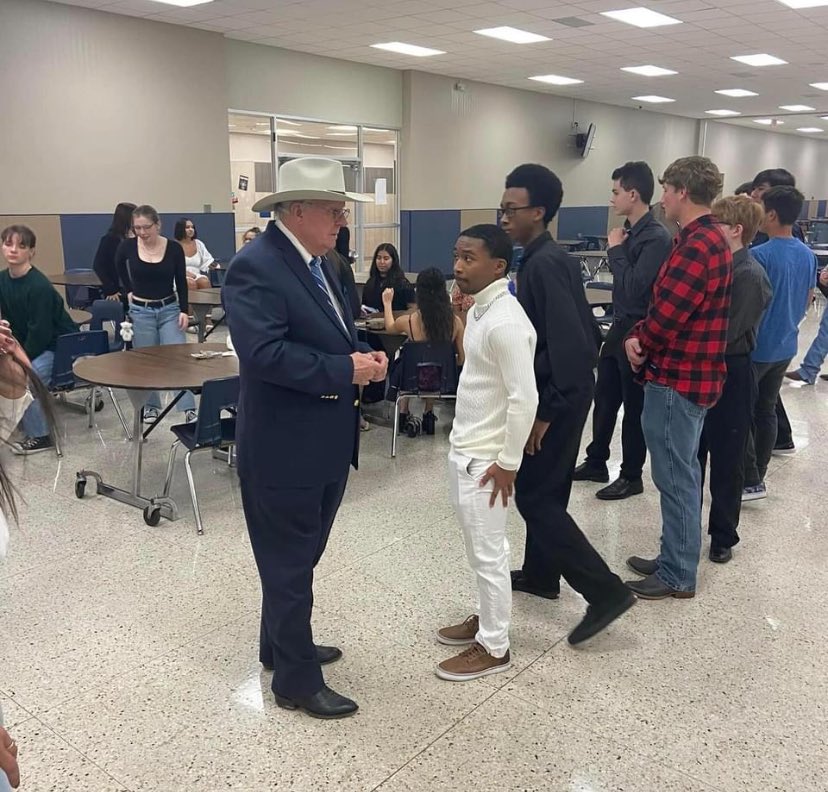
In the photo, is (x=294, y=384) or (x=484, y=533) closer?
(x=294, y=384)

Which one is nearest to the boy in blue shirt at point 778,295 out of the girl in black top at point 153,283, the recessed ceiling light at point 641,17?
the girl in black top at point 153,283

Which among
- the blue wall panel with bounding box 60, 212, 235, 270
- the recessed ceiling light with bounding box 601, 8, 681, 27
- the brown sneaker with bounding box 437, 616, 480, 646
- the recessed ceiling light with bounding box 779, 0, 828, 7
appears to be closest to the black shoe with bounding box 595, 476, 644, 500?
the brown sneaker with bounding box 437, 616, 480, 646

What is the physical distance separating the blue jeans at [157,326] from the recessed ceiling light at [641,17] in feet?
20.7

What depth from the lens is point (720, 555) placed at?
340 cm

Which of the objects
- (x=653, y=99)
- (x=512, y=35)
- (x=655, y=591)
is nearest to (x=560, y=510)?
(x=655, y=591)

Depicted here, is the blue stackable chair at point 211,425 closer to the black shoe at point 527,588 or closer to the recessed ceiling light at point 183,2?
the black shoe at point 527,588

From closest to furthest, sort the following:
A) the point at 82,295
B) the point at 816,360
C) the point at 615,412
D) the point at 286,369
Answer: the point at 286,369
the point at 615,412
the point at 816,360
the point at 82,295

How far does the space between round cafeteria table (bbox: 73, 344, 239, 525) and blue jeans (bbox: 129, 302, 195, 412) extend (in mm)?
888

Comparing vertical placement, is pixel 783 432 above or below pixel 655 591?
above

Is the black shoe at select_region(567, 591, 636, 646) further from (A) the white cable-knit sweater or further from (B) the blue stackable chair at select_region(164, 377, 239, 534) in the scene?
(B) the blue stackable chair at select_region(164, 377, 239, 534)

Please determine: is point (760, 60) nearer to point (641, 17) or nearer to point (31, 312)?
point (641, 17)

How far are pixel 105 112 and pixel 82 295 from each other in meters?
2.49

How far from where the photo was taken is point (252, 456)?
83.3 inches

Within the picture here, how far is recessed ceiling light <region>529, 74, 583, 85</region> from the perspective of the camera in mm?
13062
